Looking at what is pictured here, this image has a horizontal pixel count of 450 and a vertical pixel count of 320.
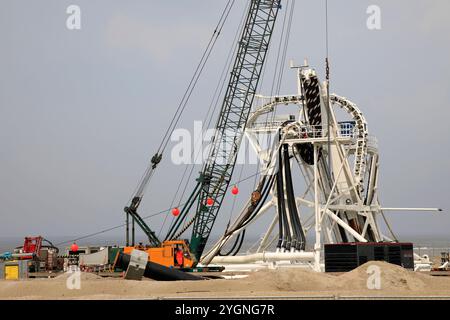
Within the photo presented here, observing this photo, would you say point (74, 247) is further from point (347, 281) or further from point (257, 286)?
point (347, 281)

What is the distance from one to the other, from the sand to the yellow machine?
18.9m

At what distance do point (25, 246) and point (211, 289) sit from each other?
33.8 meters

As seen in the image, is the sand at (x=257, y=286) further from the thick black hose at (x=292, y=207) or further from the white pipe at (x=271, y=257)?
the thick black hose at (x=292, y=207)

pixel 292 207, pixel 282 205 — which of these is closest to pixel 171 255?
pixel 282 205

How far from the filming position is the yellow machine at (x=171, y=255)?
177 feet

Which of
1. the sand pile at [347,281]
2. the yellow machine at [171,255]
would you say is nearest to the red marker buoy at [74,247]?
the yellow machine at [171,255]

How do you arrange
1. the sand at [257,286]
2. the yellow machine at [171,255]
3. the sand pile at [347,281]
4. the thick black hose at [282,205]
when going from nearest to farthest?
the sand at [257,286] → the sand pile at [347,281] → the yellow machine at [171,255] → the thick black hose at [282,205]

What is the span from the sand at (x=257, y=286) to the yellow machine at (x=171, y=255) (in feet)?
61.9

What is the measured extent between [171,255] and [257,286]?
879 inches

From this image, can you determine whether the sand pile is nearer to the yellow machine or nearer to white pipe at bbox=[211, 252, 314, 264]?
the yellow machine

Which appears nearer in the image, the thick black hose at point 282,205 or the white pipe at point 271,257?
the white pipe at point 271,257

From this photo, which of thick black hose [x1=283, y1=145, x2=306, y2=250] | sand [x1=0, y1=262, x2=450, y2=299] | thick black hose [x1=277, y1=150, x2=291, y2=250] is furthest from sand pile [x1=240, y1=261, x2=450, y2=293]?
thick black hose [x1=277, y1=150, x2=291, y2=250]

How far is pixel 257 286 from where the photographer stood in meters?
32.7
